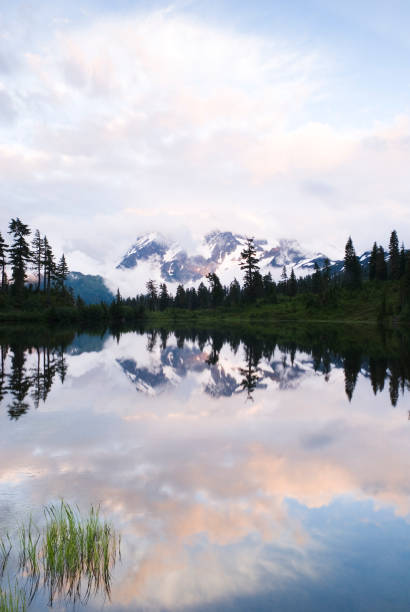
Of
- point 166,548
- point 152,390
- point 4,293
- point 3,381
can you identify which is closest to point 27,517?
point 166,548

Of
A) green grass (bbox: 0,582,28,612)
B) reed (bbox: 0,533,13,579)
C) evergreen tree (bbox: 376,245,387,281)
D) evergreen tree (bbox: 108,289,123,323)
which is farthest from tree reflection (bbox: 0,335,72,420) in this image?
evergreen tree (bbox: 376,245,387,281)

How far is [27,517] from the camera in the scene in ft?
27.9

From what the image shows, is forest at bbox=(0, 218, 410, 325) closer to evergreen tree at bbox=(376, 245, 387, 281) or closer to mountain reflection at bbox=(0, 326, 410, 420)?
evergreen tree at bbox=(376, 245, 387, 281)

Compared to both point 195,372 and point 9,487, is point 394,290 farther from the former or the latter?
point 9,487

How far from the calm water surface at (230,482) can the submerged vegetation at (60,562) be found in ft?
0.69

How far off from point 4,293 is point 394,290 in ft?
343

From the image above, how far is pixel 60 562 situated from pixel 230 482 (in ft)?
15.4

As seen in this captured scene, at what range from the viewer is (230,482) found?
10.4 metres

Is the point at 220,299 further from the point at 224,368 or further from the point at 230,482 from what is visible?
the point at 230,482

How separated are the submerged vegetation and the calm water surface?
0.69 ft

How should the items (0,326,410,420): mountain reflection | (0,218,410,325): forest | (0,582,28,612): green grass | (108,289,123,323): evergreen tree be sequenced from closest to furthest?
(0,582,28,612): green grass, (0,326,410,420): mountain reflection, (0,218,410,325): forest, (108,289,123,323): evergreen tree

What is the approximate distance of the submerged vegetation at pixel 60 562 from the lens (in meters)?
6.23

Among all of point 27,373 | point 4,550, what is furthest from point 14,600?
point 27,373

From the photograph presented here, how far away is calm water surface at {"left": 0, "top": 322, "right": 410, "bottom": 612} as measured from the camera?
652 centimetres
